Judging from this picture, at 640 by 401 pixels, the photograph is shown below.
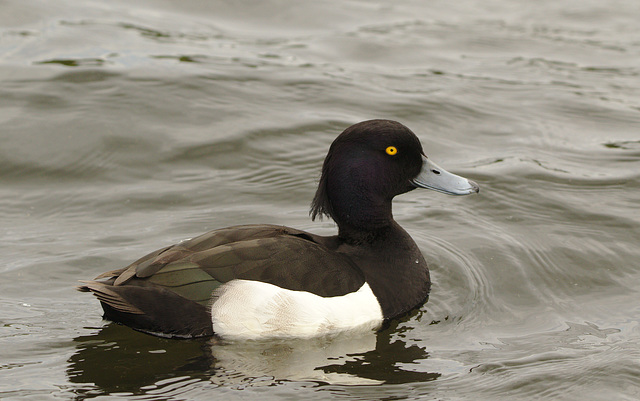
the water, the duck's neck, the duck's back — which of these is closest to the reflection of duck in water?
the water

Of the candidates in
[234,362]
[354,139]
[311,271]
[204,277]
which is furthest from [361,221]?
[234,362]

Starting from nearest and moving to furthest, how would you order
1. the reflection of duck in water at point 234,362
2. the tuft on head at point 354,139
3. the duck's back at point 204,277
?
1. the reflection of duck in water at point 234,362
2. the duck's back at point 204,277
3. the tuft on head at point 354,139

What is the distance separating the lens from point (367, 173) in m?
6.00

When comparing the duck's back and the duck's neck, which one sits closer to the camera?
the duck's back

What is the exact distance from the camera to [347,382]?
16.6 feet

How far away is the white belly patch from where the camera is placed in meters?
5.29

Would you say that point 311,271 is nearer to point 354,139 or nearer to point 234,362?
point 234,362

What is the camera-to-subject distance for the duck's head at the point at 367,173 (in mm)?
5977

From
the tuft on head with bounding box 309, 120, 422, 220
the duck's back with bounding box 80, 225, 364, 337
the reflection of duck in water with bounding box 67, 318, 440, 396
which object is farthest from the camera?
the tuft on head with bounding box 309, 120, 422, 220

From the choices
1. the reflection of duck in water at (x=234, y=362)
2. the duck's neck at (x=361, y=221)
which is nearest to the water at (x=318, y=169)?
the reflection of duck in water at (x=234, y=362)

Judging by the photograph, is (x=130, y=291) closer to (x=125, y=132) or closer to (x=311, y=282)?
(x=311, y=282)

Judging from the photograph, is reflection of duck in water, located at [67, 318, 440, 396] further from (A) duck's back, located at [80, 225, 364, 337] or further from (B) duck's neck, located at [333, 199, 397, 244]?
(B) duck's neck, located at [333, 199, 397, 244]

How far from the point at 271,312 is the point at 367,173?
1.23m

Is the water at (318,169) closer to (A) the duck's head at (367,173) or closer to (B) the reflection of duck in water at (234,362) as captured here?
(B) the reflection of duck in water at (234,362)
